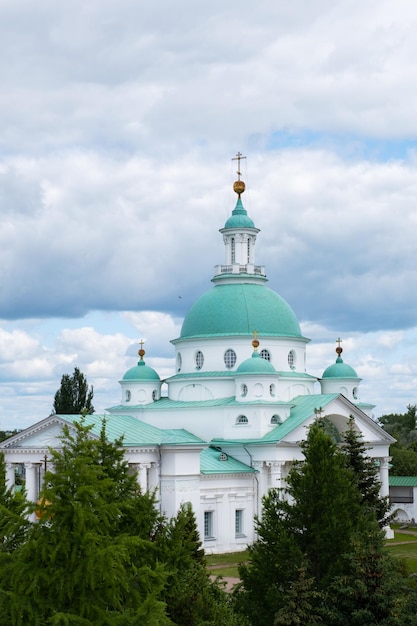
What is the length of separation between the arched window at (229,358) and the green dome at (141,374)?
15.8 ft

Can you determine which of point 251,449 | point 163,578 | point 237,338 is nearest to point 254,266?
point 237,338

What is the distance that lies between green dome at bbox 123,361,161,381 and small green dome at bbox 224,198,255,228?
9366mm

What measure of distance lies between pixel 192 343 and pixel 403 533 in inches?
631

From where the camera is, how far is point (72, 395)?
70.2 meters

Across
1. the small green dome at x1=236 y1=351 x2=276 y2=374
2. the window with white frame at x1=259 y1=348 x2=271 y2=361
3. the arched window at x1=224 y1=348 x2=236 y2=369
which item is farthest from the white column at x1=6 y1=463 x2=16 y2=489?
the window with white frame at x1=259 y1=348 x2=271 y2=361

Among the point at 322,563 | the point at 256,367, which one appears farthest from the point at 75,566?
the point at 256,367

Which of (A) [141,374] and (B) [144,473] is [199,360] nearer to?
(A) [141,374]

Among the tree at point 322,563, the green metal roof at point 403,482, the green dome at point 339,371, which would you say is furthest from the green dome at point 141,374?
the tree at point 322,563

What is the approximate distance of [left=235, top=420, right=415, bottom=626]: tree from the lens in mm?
24859

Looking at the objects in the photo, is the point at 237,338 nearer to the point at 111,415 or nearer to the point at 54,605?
the point at 111,415

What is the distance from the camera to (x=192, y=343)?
59469mm

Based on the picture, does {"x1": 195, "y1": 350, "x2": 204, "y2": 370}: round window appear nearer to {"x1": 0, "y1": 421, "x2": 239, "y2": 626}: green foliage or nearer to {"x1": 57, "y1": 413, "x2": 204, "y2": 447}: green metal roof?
{"x1": 57, "y1": 413, "x2": 204, "y2": 447}: green metal roof

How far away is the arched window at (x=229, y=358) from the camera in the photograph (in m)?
58.2

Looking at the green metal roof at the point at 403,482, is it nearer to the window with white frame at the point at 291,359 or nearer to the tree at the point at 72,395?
the window with white frame at the point at 291,359
